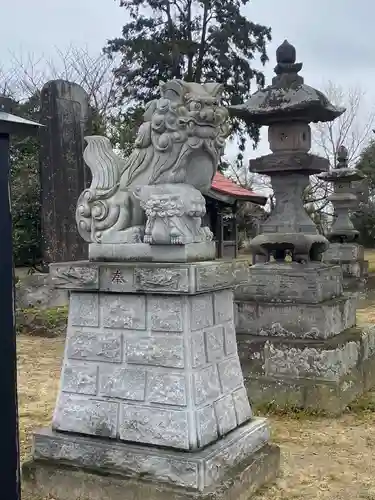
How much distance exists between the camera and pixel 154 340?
138 inches

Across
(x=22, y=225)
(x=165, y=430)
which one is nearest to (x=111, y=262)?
(x=165, y=430)

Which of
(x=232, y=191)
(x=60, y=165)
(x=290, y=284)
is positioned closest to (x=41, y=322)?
(x=60, y=165)

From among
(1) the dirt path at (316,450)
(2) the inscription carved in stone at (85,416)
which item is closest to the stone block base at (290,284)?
(1) the dirt path at (316,450)

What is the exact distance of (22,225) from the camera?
11.5 m

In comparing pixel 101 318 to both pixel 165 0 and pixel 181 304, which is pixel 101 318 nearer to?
pixel 181 304

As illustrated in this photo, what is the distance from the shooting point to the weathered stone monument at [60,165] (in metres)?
9.96

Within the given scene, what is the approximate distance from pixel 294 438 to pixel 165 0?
56.4ft

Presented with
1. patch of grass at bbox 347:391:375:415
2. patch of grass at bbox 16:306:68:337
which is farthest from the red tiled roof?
patch of grass at bbox 347:391:375:415

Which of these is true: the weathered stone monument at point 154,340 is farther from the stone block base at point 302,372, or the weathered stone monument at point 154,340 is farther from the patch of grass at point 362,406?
the patch of grass at point 362,406

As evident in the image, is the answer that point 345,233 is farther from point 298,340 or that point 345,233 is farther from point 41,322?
point 298,340

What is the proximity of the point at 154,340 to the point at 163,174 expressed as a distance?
38.1 inches

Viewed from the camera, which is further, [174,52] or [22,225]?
[174,52]

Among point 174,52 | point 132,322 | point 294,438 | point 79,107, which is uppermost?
point 174,52

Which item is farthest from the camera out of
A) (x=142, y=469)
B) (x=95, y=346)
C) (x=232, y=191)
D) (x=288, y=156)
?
(x=232, y=191)
